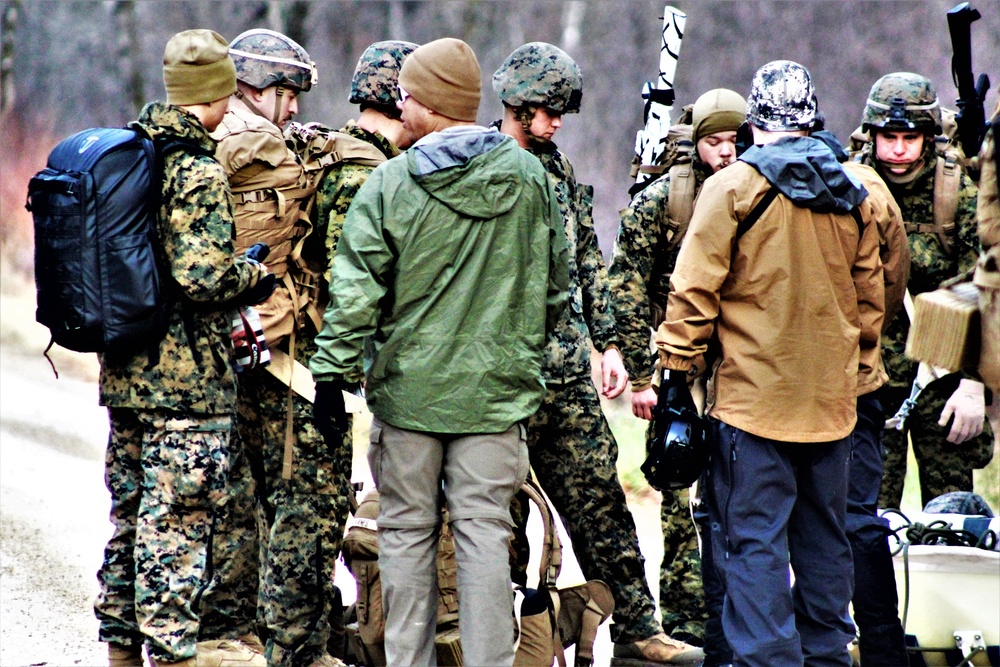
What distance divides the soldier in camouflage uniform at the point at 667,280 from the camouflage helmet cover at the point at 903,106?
0.61 m

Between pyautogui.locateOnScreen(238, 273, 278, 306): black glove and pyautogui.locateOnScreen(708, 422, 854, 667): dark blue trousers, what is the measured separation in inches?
67.3

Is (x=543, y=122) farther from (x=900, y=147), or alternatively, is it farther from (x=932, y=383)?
(x=932, y=383)

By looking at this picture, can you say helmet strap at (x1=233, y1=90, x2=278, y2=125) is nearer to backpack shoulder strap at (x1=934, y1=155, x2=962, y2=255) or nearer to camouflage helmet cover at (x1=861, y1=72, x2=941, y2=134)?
camouflage helmet cover at (x1=861, y1=72, x2=941, y2=134)

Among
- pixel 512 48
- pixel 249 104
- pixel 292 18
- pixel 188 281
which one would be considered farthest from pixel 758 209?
pixel 292 18

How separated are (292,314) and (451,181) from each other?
3.96 feet

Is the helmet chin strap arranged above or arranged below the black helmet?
above

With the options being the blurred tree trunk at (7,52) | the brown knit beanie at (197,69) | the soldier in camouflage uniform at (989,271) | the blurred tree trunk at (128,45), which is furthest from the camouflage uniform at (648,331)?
the blurred tree trunk at (7,52)

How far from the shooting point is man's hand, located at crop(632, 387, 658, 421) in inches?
220

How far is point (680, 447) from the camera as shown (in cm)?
434

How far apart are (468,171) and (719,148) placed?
1668 millimetres

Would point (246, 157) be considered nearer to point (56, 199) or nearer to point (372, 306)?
point (56, 199)

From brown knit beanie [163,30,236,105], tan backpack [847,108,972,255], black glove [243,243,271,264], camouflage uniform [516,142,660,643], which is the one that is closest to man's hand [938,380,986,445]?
tan backpack [847,108,972,255]

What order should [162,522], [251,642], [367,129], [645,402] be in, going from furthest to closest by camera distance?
[645,402]
[251,642]
[367,129]
[162,522]

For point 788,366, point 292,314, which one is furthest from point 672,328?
point 292,314
